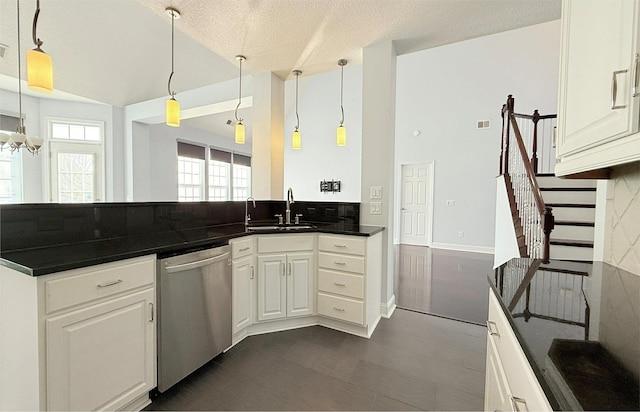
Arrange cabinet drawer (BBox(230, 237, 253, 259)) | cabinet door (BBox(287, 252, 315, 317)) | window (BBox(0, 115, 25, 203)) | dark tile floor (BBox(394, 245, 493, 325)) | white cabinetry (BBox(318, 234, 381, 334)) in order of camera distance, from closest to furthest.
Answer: cabinet drawer (BBox(230, 237, 253, 259)) → white cabinetry (BBox(318, 234, 381, 334)) → cabinet door (BBox(287, 252, 315, 317)) → dark tile floor (BBox(394, 245, 493, 325)) → window (BBox(0, 115, 25, 203))

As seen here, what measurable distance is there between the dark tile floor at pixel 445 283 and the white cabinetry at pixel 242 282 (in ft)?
5.57

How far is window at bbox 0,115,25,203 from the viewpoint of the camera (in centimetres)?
484

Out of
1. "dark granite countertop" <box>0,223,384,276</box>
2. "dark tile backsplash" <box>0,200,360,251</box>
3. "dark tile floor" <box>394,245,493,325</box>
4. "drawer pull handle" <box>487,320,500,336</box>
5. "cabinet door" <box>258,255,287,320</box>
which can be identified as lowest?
"dark tile floor" <box>394,245,493,325</box>

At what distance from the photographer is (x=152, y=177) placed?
605cm

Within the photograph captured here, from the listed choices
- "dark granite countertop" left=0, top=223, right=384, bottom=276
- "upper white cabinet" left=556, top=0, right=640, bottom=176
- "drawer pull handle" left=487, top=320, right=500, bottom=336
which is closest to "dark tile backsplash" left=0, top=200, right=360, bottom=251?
"dark granite countertop" left=0, top=223, right=384, bottom=276

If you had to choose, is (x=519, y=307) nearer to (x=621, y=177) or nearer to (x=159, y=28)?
(x=621, y=177)

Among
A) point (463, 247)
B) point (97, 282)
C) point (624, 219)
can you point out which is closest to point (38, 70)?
point (97, 282)

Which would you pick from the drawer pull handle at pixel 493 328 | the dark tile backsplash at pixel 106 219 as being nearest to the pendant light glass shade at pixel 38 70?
the dark tile backsplash at pixel 106 219

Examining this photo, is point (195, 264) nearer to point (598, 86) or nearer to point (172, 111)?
point (172, 111)

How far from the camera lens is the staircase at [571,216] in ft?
8.98

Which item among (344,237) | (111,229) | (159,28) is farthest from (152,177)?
(344,237)

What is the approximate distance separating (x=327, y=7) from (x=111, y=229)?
7.58ft

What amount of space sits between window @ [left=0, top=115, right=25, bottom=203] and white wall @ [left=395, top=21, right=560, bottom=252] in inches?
298

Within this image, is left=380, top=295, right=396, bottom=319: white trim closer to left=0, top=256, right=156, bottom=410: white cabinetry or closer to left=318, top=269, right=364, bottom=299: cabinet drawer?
left=318, top=269, right=364, bottom=299: cabinet drawer
